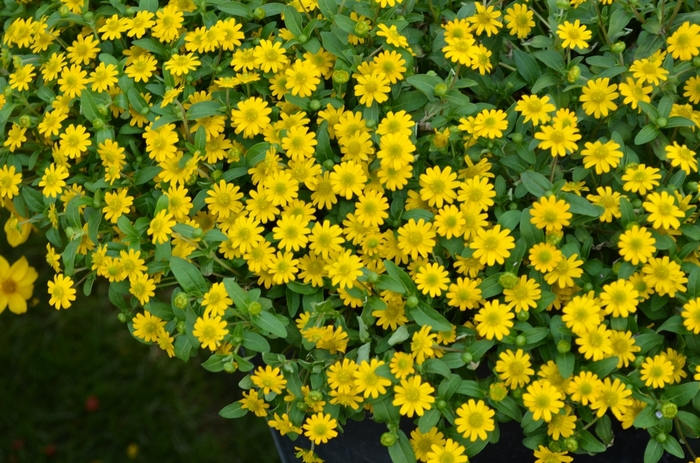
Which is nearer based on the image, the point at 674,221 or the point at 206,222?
the point at 674,221

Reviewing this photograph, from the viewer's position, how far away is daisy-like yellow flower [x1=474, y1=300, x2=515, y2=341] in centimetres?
111

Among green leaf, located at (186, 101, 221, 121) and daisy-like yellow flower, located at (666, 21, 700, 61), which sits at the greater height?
daisy-like yellow flower, located at (666, 21, 700, 61)

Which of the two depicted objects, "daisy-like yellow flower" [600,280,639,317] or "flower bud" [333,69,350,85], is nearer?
"daisy-like yellow flower" [600,280,639,317]

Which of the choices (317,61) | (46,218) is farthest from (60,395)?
(317,61)

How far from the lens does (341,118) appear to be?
1.24 m

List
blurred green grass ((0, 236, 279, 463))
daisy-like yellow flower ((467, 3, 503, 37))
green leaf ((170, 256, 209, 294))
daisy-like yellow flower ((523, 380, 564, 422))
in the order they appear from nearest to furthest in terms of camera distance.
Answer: daisy-like yellow flower ((523, 380, 564, 422))
green leaf ((170, 256, 209, 294))
daisy-like yellow flower ((467, 3, 503, 37))
blurred green grass ((0, 236, 279, 463))

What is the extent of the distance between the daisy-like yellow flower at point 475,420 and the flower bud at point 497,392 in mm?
20

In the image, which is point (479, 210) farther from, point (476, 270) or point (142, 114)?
point (142, 114)

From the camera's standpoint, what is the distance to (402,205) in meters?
1.23

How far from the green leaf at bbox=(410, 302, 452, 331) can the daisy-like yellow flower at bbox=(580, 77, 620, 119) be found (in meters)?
0.42

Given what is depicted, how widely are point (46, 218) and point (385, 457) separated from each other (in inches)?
30.6

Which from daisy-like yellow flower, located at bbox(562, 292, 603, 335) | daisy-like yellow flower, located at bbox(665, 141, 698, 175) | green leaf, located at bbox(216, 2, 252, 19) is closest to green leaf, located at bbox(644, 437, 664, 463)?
daisy-like yellow flower, located at bbox(562, 292, 603, 335)

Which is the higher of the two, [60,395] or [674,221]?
[674,221]

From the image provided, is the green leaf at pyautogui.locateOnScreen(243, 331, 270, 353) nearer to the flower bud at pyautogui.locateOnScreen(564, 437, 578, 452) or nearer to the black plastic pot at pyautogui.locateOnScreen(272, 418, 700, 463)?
the black plastic pot at pyautogui.locateOnScreen(272, 418, 700, 463)
